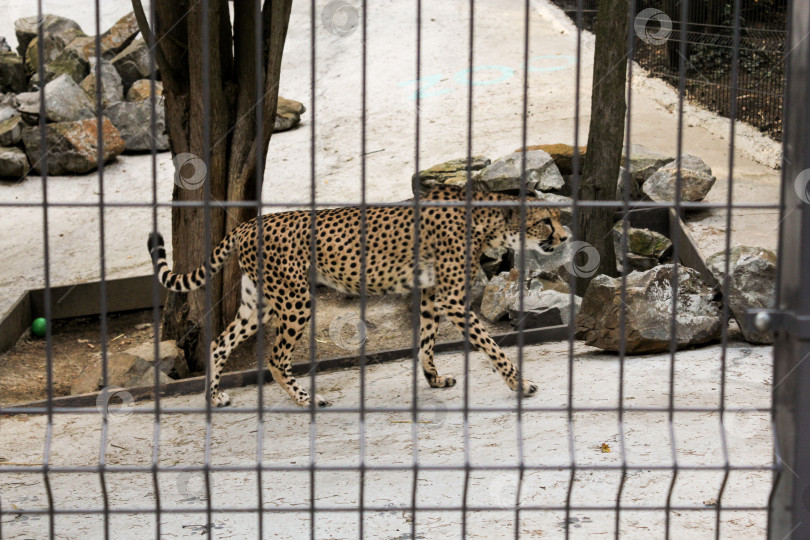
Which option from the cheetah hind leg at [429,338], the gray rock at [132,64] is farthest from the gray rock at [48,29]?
the cheetah hind leg at [429,338]

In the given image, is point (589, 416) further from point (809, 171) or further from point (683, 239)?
point (683, 239)

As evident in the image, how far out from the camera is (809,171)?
311 cm

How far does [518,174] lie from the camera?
364 inches

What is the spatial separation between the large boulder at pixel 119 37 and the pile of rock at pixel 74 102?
16 millimetres

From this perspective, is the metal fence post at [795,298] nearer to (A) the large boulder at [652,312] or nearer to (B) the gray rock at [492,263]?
(A) the large boulder at [652,312]

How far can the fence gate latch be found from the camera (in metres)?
3.11

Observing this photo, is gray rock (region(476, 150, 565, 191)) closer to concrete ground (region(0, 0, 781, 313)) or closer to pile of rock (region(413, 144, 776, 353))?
pile of rock (region(413, 144, 776, 353))

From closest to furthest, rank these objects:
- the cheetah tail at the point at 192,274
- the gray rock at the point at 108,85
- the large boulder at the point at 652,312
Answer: the cheetah tail at the point at 192,274
the large boulder at the point at 652,312
the gray rock at the point at 108,85

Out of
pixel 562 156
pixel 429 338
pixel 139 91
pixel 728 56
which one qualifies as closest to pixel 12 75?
pixel 139 91

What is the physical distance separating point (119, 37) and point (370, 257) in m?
10.8

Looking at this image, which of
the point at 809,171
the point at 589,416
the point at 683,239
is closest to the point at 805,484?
the point at 809,171

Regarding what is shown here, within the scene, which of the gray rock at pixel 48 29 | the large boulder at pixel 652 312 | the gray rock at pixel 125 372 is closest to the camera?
the large boulder at pixel 652 312

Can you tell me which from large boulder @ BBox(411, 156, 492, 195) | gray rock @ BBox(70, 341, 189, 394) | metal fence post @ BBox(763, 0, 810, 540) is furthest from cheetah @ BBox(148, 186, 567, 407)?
metal fence post @ BBox(763, 0, 810, 540)

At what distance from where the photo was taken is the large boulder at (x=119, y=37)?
1586cm
